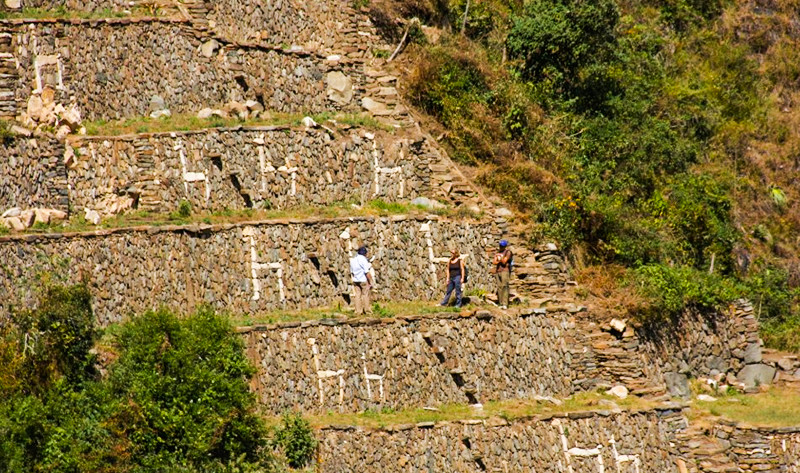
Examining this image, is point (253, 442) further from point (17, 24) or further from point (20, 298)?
point (17, 24)

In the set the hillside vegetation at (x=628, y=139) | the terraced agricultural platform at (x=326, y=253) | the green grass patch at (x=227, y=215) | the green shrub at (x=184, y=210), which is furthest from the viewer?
the hillside vegetation at (x=628, y=139)

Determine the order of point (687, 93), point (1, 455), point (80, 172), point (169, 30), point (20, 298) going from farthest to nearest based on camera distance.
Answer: point (687, 93) < point (169, 30) < point (80, 172) < point (20, 298) < point (1, 455)

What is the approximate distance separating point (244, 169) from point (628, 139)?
1272cm

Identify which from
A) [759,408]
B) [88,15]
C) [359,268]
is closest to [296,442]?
[359,268]

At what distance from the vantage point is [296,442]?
127 ft

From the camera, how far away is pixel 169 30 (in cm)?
4688

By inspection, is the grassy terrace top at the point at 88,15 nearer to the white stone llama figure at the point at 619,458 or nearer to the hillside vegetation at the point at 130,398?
the hillside vegetation at the point at 130,398

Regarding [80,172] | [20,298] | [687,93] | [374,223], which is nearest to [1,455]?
[20,298]

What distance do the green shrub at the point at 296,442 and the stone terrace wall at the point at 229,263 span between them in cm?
424

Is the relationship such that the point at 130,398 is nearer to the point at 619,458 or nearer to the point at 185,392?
the point at 185,392

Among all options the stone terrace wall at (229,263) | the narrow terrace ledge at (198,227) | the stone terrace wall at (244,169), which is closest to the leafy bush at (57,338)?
the stone terrace wall at (229,263)

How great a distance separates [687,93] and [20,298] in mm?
24722

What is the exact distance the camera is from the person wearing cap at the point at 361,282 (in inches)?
1672

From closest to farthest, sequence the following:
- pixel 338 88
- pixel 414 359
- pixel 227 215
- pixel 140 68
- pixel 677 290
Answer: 1. pixel 414 359
2. pixel 227 215
3. pixel 140 68
4. pixel 677 290
5. pixel 338 88
